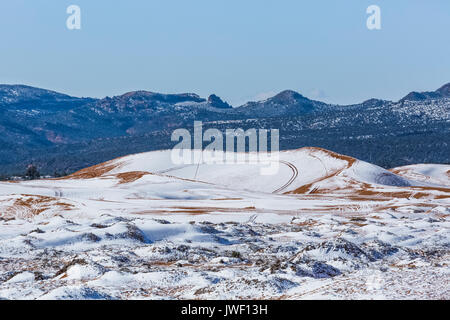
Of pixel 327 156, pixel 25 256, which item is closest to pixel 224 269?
pixel 25 256

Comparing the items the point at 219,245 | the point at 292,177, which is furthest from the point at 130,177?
the point at 219,245

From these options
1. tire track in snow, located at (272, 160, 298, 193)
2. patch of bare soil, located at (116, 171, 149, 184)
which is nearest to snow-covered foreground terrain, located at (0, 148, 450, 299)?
tire track in snow, located at (272, 160, 298, 193)

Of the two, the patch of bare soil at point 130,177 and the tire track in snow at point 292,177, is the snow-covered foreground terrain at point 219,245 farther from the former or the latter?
the patch of bare soil at point 130,177

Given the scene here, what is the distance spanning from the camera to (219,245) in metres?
51.8

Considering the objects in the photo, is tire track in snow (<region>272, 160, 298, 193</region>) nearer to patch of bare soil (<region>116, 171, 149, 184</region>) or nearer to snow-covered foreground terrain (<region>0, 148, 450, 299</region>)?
snow-covered foreground terrain (<region>0, 148, 450, 299</region>)

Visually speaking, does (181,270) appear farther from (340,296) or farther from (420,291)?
(420,291)

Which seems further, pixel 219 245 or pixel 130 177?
pixel 130 177

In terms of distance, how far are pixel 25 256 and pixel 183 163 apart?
117646 millimetres

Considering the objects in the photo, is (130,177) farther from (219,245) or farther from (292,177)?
(219,245)

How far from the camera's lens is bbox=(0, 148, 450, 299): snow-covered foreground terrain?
3031 cm

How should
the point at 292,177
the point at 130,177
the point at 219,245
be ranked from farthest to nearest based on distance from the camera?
the point at 130,177 → the point at 292,177 → the point at 219,245

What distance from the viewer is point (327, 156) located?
490 ft

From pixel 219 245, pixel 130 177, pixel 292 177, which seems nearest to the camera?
pixel 219 245
